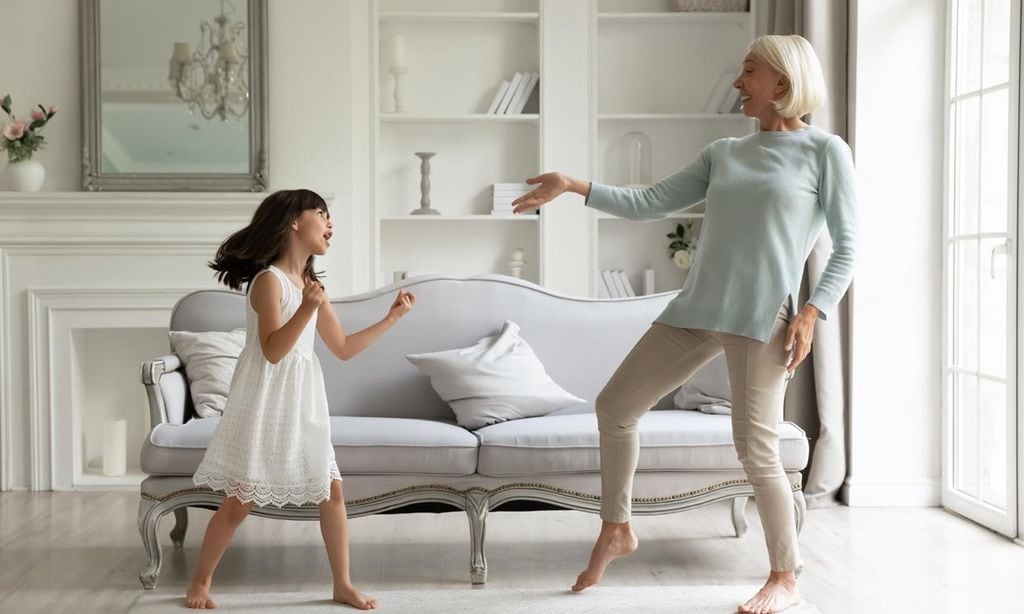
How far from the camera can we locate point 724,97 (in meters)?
5.17

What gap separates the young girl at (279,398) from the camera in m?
2.70

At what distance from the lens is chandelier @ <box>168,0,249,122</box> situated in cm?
486

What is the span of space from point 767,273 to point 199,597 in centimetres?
161

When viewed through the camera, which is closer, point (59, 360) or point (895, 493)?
point (895, 493)

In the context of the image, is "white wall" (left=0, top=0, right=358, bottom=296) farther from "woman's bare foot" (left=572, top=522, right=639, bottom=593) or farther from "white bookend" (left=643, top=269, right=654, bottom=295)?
"woman's bare foot" (left=572, top=522, right=639, bottom=593)

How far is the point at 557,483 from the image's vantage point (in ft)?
10.4

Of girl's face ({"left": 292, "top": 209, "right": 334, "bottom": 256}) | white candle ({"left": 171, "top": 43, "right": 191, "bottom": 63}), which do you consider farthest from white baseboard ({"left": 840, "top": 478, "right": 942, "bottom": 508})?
white candle ({"left": 171, "top": 43, "right": 191, "bottom": 63})

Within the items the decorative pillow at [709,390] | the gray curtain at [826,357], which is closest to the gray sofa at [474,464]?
the decorative pillow at [709,390]

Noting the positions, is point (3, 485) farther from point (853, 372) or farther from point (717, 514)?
point (853, 372)

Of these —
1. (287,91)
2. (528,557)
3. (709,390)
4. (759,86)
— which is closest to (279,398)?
(528,557)

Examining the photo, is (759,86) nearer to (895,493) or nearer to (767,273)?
(767,273)

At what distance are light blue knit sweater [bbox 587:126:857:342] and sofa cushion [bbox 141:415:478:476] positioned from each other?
0.81 metres

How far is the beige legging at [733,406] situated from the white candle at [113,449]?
2.72m

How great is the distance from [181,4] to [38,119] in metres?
0.78
